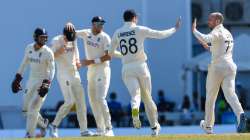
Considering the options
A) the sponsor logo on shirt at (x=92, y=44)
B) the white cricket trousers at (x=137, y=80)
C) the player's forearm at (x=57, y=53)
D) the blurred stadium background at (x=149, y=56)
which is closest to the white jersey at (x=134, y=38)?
the white cricket trousers at (x=137, y=80)

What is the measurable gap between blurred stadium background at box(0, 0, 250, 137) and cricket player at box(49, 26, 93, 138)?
11222mm

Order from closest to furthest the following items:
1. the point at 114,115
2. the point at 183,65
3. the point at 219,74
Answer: the point at 219,74 → the point at 114,115 → the point at 183,65

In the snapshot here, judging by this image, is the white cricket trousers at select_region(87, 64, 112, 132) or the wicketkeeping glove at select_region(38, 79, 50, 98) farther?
the white cricket trousers at select_region(87, 64, 112, 132)

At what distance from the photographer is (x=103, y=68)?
72.1ft

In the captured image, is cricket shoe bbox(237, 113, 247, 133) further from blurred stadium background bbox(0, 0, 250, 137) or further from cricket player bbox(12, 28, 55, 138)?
blurred stadium background bbox(0, 0, 250, 137)

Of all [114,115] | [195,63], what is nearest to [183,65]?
[195,63]

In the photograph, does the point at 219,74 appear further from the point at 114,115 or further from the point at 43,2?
the point at 43,2

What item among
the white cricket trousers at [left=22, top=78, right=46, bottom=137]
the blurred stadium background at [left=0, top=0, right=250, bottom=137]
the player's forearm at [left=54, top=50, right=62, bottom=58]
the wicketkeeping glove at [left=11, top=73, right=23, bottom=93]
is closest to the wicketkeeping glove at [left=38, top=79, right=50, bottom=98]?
the white cricket trousers at [left=22, top=78, right=46, bottom=137]

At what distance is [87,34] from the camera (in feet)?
72.1

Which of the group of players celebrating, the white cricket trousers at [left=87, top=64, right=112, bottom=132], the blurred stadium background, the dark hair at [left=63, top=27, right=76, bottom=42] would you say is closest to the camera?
the group of players celebrating

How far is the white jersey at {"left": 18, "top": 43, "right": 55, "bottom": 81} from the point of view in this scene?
21.1 meters

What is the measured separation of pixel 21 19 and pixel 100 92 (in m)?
14.5

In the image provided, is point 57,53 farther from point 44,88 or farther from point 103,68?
point 44,88

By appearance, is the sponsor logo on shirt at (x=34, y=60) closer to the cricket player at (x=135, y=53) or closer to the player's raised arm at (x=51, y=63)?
the player's raised arm at (x=51, y=63)
